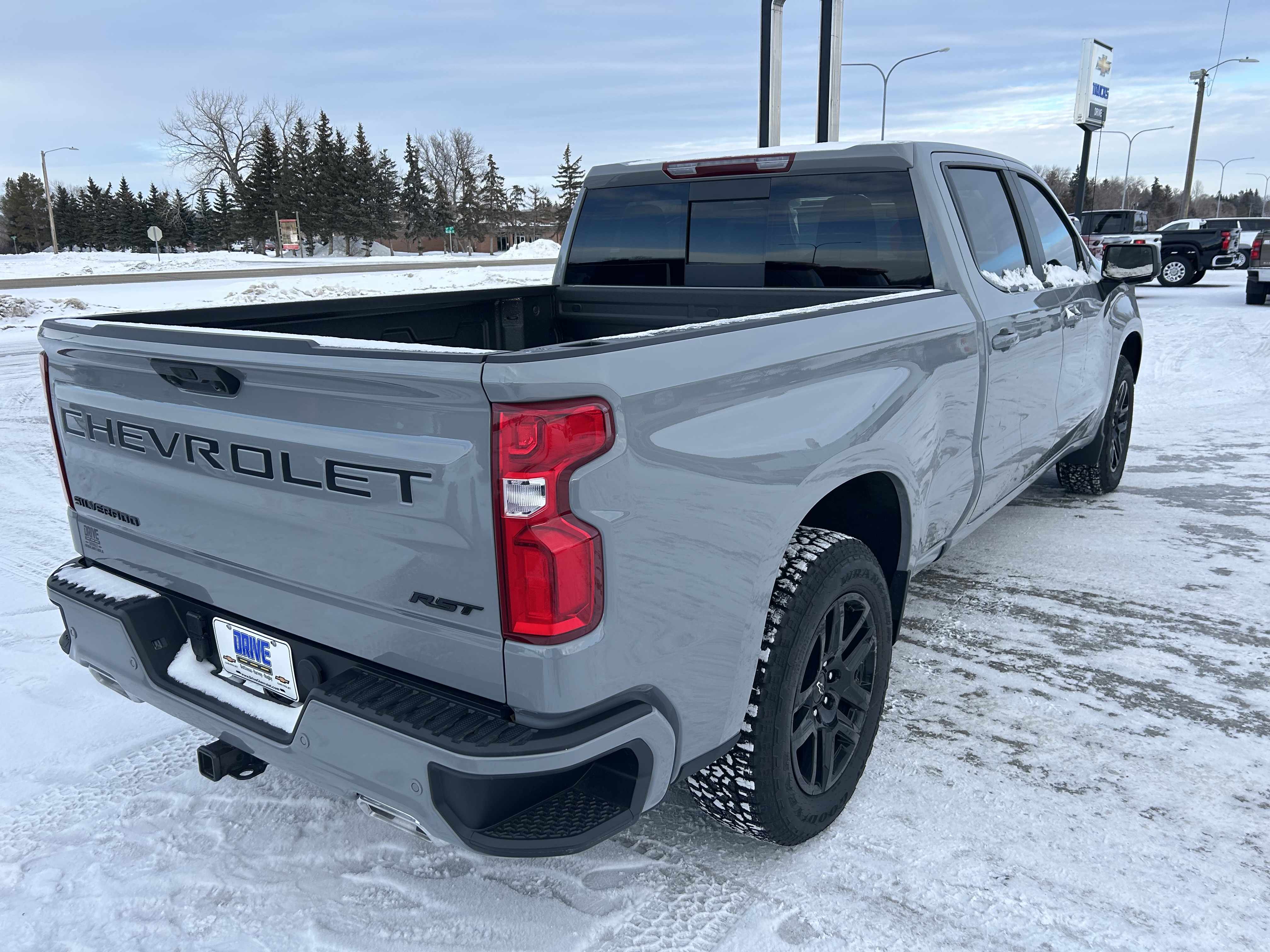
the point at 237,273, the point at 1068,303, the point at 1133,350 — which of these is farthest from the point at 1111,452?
the point at 237,273

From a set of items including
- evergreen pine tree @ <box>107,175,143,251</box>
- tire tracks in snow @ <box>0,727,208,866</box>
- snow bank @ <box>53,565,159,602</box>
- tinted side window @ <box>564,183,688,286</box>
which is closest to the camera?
snow bank @ <box>53,565,159,602</box>

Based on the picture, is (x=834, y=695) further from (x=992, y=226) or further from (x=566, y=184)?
(x=566, y=184)

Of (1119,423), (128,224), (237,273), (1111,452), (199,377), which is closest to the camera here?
(199,377)

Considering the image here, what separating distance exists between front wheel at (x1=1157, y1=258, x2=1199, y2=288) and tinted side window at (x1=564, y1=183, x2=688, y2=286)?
23417 mm

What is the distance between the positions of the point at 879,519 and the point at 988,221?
5.16ft

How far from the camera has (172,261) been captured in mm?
44344

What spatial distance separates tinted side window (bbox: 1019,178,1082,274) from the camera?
14.4 feet

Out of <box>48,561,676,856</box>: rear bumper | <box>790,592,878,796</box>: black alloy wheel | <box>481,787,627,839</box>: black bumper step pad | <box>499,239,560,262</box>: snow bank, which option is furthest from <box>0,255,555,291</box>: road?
<box>481,787,627,839</box>: black bumper step pad

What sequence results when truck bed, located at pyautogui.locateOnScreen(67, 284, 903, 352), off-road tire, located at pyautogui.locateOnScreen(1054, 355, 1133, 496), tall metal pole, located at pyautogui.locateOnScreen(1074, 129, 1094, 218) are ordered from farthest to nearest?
tall metal pole, located at pyautogui.locateOnScreen(1074, 129, 1094, 218) < off-road tire, located at pyautogui.locateOnScreen(1054, 355, 1133, 496) < truck bed, located at pyautogui.locateOnScreen(67, 284, 903, 352)

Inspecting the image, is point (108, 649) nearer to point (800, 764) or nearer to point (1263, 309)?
point (800, 764)

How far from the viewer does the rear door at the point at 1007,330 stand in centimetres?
354

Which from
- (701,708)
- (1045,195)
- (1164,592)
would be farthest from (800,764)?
(1045,195)

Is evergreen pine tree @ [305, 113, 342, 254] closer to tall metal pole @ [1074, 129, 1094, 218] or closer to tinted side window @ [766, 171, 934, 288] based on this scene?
tall metal pole @ [1074, 129, 1094, 218]

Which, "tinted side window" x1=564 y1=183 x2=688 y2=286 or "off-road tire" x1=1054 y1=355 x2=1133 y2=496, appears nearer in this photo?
"tinted side window" x1=564 y1=183 x2=688 y2=286
